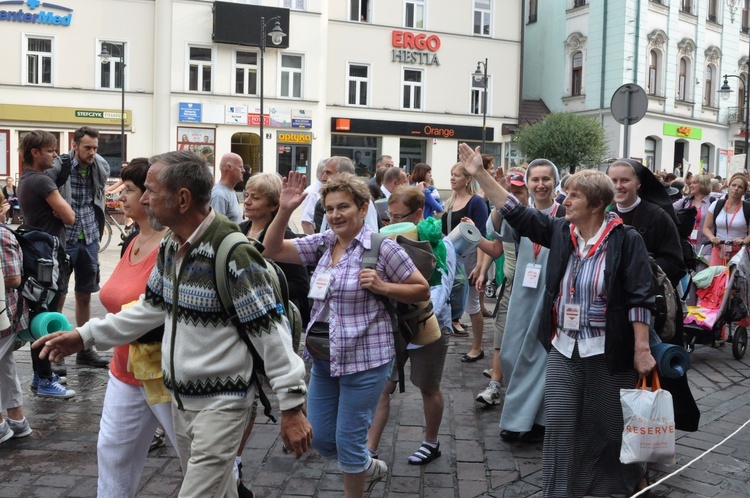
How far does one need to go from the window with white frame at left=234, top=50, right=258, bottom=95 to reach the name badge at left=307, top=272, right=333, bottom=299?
2931 cm

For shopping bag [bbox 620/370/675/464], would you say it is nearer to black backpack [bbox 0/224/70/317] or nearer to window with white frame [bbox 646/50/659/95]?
black backpack [bbox 0/224/70/317]

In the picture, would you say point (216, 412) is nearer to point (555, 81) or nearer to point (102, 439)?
point (102, 439)

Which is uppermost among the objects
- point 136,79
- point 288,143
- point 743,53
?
point 743,53

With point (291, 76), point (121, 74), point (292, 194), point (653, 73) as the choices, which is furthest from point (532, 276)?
point (653, 73)

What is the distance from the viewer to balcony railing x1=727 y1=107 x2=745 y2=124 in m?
42.7

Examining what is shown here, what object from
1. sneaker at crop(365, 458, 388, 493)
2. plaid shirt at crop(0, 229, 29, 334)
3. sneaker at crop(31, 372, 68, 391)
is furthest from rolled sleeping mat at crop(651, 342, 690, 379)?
sneaker at crop(31, 372, 68, 391)

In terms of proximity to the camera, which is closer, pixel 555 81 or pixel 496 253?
pixel 496 253

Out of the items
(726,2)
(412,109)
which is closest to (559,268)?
(412,109)

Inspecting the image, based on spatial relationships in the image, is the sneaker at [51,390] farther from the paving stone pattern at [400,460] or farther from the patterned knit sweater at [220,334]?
the patterned knit sweater at [220,334]

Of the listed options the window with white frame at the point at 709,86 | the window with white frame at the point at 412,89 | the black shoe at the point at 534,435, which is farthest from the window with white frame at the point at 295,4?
the black shoe at the point at 534,435

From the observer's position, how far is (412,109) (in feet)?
117

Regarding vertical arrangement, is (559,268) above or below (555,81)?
below

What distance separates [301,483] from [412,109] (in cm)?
3215

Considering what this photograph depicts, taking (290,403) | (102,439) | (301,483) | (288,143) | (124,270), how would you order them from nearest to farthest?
(290,403) → (102,439) → (124,270) → (301,483) → (288,143)
